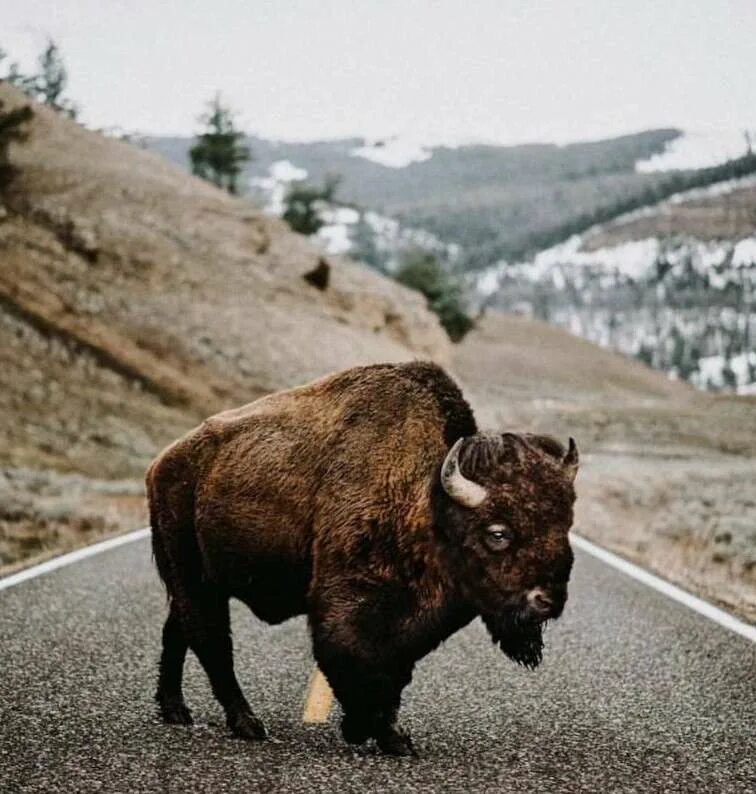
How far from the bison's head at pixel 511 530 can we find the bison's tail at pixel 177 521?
1.42 m

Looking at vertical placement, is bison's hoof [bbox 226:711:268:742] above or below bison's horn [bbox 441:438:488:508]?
below

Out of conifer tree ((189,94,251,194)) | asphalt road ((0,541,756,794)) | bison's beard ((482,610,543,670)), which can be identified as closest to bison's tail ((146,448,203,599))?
asphalt road ((0,541,756,794))

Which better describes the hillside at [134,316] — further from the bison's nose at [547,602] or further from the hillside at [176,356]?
the bison's nose at [547,602]

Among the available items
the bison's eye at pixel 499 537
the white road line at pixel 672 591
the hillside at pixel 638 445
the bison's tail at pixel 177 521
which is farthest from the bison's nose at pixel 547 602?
the hillside at pixel 638 445

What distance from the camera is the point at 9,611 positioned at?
8.02 m

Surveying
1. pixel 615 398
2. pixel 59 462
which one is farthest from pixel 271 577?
pixel 615 398

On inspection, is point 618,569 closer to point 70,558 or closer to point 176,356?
point 70,558

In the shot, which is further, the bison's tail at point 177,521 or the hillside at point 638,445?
the hillside at point 638,445

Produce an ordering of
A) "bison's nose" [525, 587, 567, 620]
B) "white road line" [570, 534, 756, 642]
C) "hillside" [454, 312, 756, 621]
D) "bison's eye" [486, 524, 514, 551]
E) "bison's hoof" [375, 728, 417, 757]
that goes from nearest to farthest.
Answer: "bison's nose" [525, 587, 567, 620]
"bison's eye" [486, 524, 514, 551]
"bison's hoof" [375, 728, 417, 757]
"white road line" [570, 534, 756, 642]
"hillside" [454, 312, 756, 621]

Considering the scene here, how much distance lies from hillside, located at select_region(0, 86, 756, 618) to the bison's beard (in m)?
5.42

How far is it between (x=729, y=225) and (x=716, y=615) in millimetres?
165186

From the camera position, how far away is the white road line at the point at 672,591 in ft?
26.8

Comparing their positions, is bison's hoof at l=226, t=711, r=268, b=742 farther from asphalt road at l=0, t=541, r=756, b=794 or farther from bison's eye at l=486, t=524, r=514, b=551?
bison's eye at l=486, t=524, r=514, b=551

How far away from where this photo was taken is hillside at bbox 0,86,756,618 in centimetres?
1705
